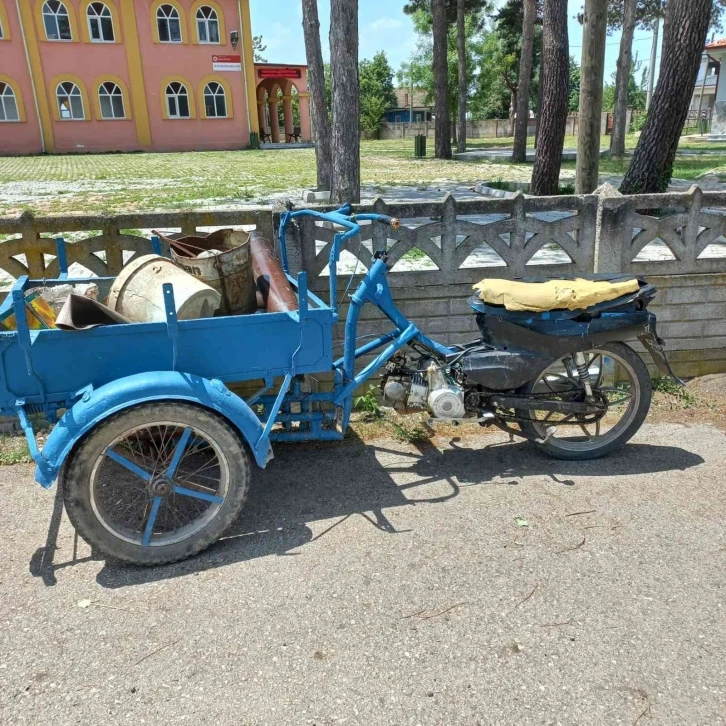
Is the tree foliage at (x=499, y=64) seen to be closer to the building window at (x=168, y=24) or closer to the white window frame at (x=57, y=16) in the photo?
the building window at (x=168, y=24)

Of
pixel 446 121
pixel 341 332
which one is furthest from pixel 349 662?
pixel 446 121

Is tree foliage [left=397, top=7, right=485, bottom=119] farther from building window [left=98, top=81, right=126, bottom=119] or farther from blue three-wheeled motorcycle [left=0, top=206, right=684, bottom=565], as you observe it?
blue three-wheeled motorcycle [left=0, top=206, right=684, bottom=565]

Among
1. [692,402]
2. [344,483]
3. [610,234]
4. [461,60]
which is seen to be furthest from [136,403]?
[461,60]

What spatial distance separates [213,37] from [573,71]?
130ft

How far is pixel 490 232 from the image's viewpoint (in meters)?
5.16

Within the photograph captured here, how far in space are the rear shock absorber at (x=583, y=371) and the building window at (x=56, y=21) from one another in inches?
1495

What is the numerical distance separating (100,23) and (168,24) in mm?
3455

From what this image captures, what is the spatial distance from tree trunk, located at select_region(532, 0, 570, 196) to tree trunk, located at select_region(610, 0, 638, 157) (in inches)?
561

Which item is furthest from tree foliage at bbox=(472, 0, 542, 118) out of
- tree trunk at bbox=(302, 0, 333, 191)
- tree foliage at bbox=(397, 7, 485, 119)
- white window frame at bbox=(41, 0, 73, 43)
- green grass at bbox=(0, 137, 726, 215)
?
tree trunk at bbox=(302, 0, 333, 191)

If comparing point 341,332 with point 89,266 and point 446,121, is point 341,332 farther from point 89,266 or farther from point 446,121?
point 446,121

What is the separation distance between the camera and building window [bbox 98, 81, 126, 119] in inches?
1412

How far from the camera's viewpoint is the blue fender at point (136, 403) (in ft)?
10.1

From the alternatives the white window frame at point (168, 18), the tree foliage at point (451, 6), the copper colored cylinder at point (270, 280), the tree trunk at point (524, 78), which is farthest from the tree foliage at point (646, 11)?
the copper colored cylinder at point (270, 280)

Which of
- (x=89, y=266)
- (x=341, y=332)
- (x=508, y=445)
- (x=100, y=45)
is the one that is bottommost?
(x=508, y=445)
